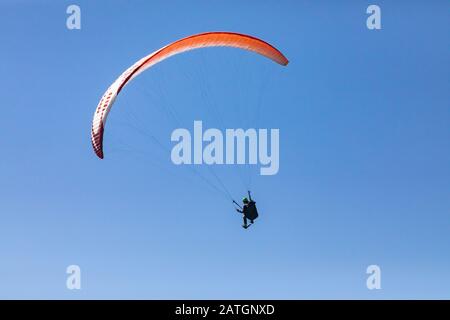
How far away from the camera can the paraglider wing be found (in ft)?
70.4

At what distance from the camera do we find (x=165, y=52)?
2227 centimetres

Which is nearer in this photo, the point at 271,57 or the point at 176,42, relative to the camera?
the point at 176,42

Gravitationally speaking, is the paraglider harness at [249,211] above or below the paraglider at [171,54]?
below

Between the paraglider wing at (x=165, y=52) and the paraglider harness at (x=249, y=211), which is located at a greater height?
the paraglider wing at (x=165, y=52)

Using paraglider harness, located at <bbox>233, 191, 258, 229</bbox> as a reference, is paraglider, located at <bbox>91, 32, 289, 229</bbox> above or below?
above

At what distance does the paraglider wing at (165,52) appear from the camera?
70.4 feet

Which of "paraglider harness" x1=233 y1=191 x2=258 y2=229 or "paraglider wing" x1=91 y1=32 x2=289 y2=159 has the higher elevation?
"paraglider wing" x1=91 y1=32 x2=289 y2=159
